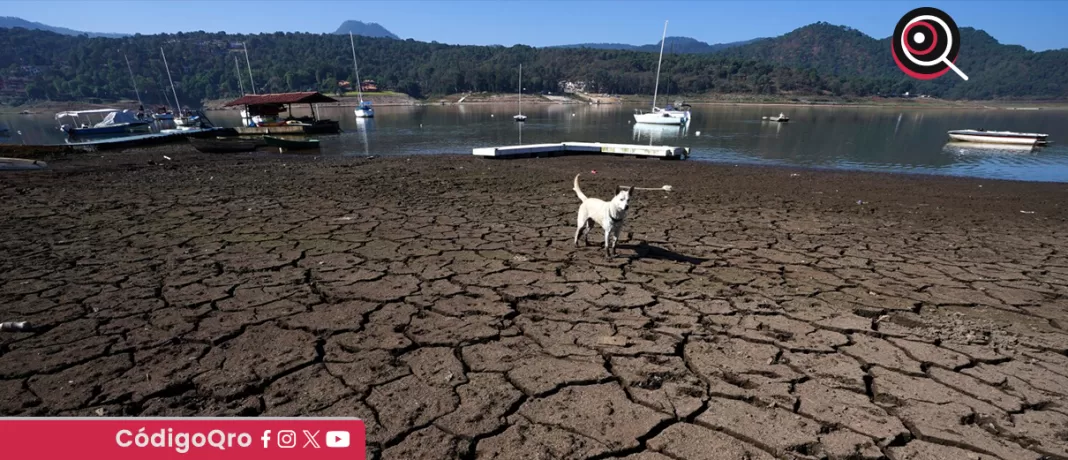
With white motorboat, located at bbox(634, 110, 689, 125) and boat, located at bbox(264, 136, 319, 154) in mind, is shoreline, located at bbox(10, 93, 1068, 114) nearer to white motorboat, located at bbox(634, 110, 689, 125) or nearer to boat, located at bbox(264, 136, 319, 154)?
white motorboat, located at bbox(634, 110, 689, 125)

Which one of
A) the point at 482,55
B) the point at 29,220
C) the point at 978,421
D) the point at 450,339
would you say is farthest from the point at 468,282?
the point at 482,55

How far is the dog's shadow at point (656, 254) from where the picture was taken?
6.22 m

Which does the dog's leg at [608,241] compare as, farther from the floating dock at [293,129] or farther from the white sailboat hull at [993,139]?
the white sailboat hull at [993,139]

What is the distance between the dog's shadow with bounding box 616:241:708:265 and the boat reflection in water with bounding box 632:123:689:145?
24.4m

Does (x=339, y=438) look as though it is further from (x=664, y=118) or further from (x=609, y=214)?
(x=664, y=118)

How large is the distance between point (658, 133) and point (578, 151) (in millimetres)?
21133

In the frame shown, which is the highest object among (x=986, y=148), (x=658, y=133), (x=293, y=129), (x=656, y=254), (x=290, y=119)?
(x=656, y=254)

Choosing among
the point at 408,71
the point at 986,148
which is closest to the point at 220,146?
the point at 986,148

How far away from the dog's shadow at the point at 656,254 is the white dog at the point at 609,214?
1.33ft

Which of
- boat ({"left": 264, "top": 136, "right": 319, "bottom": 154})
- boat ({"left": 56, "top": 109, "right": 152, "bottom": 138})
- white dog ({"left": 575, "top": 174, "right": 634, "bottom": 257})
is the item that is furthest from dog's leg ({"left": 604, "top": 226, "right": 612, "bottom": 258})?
boat ({"left": 56, "top": 109, "right": 152, "bottom": 138})

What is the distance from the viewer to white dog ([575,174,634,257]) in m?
5.27

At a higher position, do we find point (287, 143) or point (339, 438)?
point (339, 438)

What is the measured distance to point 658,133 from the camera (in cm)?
3903

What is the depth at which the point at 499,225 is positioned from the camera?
791 cm
